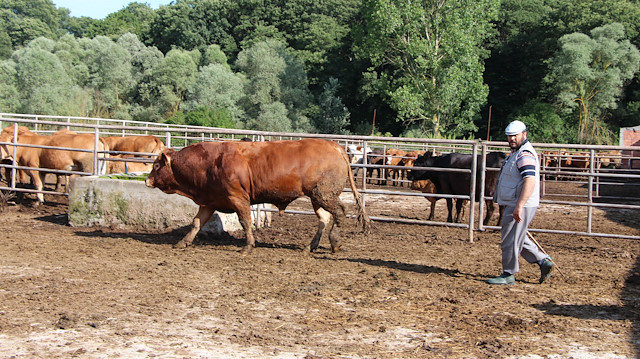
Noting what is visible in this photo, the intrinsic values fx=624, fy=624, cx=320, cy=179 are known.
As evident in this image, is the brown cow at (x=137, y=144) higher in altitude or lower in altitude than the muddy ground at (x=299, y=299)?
higher

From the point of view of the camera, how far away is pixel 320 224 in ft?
26.1

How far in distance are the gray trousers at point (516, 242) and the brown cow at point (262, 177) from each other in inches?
83.4

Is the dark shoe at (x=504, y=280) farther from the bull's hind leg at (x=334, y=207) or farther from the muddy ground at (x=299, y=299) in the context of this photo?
the bull's hind leg at (x=334, y=207)

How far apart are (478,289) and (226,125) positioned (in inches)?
1166

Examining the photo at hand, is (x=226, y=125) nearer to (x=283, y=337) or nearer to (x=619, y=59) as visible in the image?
(x=619, y=59)

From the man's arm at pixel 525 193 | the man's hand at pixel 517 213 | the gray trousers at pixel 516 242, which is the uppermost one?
the man's arm at pixel 525 193

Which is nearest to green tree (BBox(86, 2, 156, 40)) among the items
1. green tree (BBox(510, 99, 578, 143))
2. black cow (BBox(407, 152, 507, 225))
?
green tree (BBox(510, 99, 578, 143))

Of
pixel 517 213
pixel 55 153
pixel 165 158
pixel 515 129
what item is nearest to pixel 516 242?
pixel 517 213

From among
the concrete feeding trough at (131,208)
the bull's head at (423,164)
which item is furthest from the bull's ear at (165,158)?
the bull's head at (423,164)

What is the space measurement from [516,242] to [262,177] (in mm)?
3124

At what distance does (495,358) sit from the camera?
4.19 m

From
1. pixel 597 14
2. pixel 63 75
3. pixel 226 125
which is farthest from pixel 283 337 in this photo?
pixel 597 14

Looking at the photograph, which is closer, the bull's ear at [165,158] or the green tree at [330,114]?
the bull's ear at [165,158]

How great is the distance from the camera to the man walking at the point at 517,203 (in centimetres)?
620
